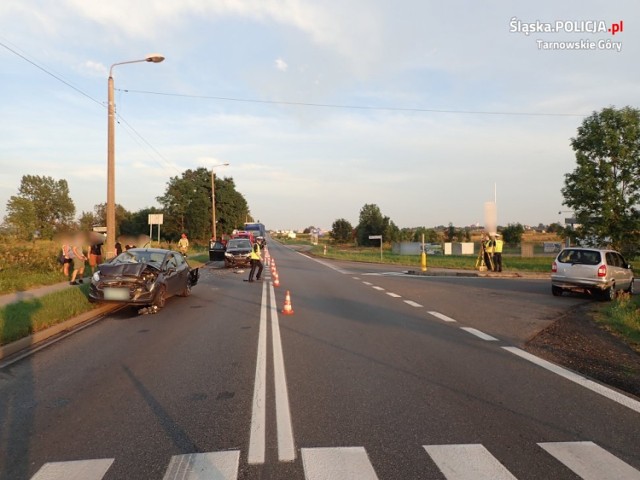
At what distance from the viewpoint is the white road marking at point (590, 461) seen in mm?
3832

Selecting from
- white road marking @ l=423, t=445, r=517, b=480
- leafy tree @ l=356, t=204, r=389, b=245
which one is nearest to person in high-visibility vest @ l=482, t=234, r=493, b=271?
white road marking @ l=423, t=445, r=517, b=480

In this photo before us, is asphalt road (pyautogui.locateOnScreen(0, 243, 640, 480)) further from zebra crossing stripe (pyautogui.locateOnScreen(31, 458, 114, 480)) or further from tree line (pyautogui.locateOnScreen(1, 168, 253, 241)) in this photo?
tree line (pyautogui.locateOnScreen(1, 168, 253, 241))

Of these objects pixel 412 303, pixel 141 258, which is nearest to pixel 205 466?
pixel 141 258

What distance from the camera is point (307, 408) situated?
5320 mm

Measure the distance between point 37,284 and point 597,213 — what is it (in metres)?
24.3

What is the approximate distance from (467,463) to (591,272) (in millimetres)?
13041

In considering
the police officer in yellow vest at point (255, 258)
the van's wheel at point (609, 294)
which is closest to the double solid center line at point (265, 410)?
the police officer in yellow vest at point (255, 258)

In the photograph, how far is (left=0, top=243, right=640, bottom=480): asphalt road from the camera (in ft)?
13.2

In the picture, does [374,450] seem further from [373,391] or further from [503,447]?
[373,391]

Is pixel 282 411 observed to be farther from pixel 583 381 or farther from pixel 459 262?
pixel 459 262

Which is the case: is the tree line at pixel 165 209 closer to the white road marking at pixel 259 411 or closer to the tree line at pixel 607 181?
the tree line at pixel 607 181

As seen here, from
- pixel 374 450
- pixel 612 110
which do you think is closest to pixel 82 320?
pixel 374 450

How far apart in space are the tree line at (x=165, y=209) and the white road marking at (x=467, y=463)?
2125 inches

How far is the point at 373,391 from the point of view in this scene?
232 inches
